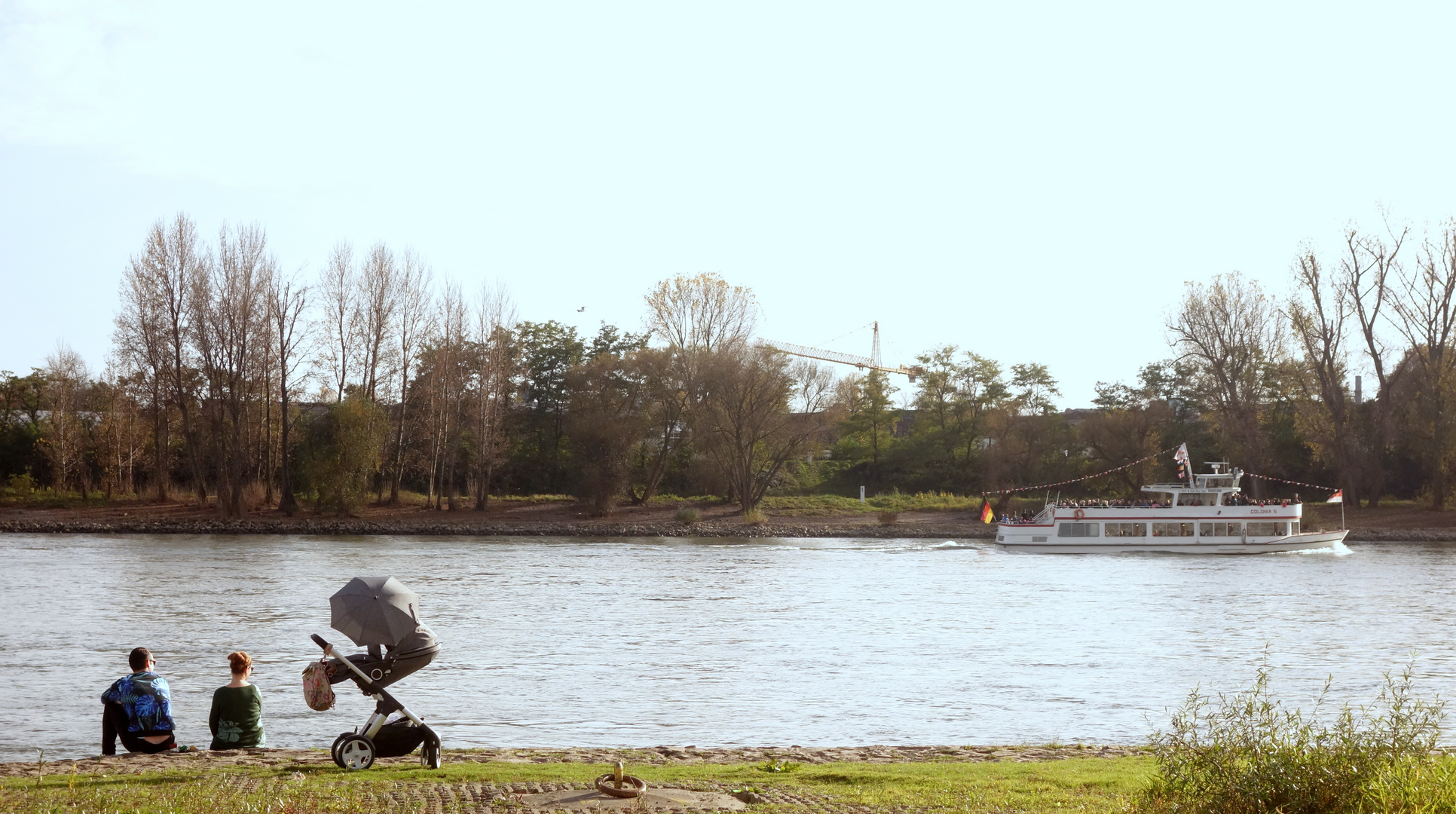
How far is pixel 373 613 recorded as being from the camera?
12281 mm

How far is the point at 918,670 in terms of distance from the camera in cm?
2392

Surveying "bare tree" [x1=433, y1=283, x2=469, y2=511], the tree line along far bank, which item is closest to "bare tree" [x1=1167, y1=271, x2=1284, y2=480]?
the tree line along far bank

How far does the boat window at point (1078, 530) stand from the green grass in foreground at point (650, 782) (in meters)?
52.4

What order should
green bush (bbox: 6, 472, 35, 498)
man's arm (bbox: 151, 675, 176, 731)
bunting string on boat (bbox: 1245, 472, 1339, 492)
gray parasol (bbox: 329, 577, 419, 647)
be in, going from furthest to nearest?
green bush (bbox: 6, 472, 35, 498) → bunting string on boat (bbox: 1245, 472, 1339, 492) → man's arm (bbox: 151, 675, 176, 731) → gray parasol (bbox: 329, 577, 419, 647)

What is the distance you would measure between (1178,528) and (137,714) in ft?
192

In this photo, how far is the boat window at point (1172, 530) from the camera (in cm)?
6425

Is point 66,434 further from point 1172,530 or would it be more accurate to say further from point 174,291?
point 1172,530

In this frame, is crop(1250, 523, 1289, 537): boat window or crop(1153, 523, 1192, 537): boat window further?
Answer: crop(1153, 523, 1192, 537): boat window

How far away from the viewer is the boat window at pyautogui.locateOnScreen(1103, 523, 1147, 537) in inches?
2554

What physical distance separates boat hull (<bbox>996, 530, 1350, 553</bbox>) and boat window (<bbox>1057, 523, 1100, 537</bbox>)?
32cm

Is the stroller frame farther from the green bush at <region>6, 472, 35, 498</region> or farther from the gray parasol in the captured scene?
the green bush at <region>6, 472, 35, 498</region>

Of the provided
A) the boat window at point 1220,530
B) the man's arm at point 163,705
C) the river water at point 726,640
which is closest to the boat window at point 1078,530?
the boat window at point 1220,530

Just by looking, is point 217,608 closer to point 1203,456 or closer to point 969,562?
point 969,562

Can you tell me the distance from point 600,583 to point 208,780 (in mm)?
30118
